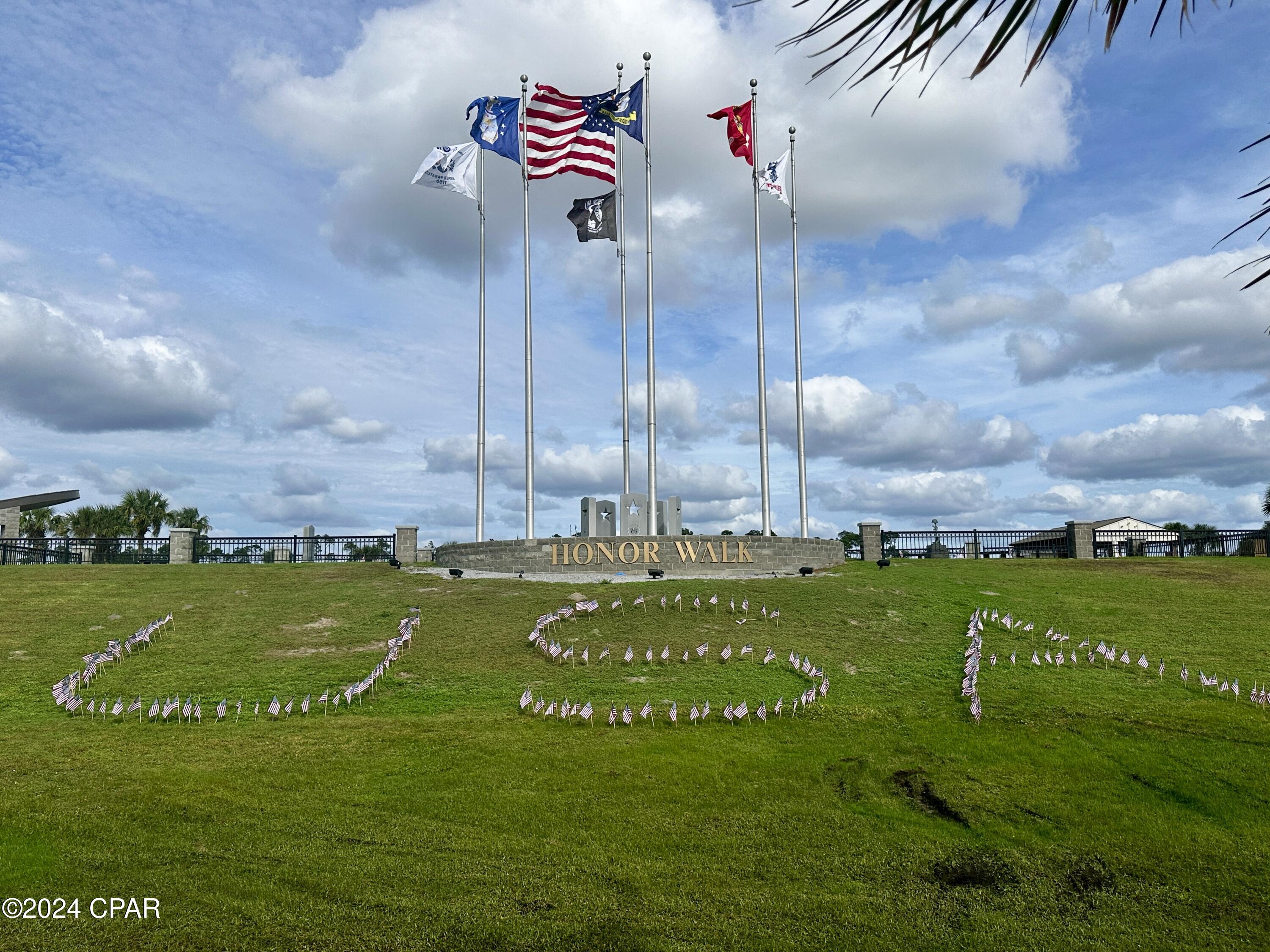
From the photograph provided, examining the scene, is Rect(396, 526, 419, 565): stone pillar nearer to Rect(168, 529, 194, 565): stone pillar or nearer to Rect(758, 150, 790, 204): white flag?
Rect(168, 529, 194, 565): stone pillar

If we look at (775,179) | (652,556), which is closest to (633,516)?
(652,556)

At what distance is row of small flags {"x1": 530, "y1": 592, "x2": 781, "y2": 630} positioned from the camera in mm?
20266

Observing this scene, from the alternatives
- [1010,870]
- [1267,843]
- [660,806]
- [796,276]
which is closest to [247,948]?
[660,806]

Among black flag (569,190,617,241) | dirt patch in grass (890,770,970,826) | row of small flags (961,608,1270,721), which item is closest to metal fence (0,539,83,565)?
black flag (569,190,617,241)

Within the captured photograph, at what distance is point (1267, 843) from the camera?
822cm

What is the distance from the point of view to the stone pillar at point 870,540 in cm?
3406

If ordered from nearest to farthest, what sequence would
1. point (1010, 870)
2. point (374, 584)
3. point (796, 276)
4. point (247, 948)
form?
point (247, 948) < point (1010, 870) < point (374, 584) < point (796, 276)

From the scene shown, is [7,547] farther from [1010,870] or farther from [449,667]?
[1010,870]

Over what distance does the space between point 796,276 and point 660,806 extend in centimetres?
2630

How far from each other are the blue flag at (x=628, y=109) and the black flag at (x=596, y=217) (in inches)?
93.8

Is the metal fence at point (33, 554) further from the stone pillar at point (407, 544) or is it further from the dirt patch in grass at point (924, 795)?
the dirt patch in grass at point (924, 795)

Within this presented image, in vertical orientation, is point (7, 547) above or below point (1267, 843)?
above

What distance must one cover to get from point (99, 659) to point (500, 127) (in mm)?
21327

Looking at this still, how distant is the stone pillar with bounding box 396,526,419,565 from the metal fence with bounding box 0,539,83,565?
13546mm
